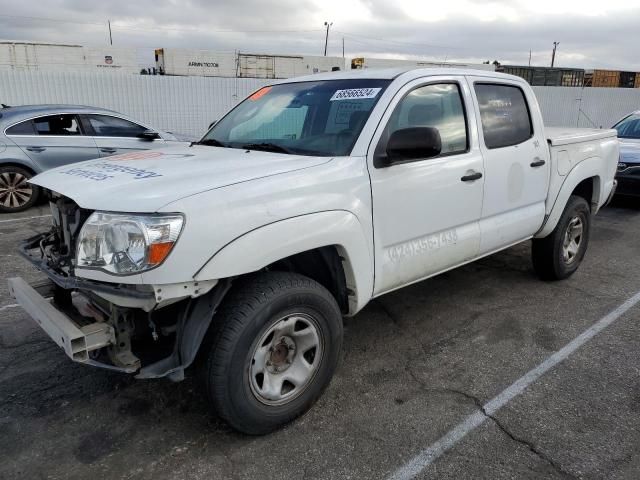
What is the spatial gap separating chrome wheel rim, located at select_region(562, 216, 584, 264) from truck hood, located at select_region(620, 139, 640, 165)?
422 centimetres

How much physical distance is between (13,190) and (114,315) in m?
6.69

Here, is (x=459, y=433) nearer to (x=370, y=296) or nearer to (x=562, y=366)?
(x=370, y=296)

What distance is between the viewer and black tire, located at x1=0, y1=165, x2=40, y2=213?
7.95m

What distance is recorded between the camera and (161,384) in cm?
332

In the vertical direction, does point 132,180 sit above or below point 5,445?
above

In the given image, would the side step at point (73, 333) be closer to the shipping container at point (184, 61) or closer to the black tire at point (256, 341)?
the black tire at point (256, 341)

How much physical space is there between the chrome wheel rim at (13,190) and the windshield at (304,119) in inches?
213

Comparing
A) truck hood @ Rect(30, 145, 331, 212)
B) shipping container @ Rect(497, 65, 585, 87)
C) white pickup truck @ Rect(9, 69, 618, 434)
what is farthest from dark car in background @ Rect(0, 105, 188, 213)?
shipping container @ Rect(497, 65, 585, 87)

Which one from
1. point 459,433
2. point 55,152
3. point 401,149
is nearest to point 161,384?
point 459,433

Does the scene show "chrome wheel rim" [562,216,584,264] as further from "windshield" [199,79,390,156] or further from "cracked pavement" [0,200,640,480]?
"windshield" [199,79,390,156]

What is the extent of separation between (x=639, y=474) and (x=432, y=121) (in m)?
2.33

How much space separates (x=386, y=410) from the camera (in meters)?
3.03

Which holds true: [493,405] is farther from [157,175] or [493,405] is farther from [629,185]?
[629,185]

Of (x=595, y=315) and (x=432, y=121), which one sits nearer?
(x=432, y=121)
